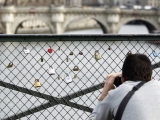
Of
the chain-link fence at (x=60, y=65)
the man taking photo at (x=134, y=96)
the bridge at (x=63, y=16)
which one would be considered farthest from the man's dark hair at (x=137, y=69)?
the bridge at (x=63, y=16)

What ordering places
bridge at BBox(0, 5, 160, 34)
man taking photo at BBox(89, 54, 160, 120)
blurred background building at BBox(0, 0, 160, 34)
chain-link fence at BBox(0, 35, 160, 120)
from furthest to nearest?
blurred background building at BBox(0, 0, 160, 34), bridge at BBox(0, 5, 160, 34), chain-link fence at BBox(0, 35, 160, 120), man taking photo at BBox(89, 54, 160, 120)

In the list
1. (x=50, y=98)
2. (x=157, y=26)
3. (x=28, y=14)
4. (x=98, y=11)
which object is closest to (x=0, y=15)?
(x=28, y=14)

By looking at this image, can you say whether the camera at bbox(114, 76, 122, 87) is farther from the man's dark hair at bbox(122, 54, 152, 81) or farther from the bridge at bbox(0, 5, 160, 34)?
the bridge at bbox(0, 5, 160, 34)

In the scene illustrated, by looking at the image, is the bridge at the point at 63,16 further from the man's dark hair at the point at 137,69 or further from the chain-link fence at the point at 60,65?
the man's dark hair at the point at 137,69

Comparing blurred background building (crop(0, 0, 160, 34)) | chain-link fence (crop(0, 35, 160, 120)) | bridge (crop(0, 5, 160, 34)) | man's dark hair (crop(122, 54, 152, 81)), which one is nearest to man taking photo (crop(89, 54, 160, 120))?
man's dark hair (crop(122, 54, 152, 81))

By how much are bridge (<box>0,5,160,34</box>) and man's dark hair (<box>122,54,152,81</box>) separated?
108 ft

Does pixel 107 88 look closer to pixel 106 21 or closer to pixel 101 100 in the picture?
pixel 101 100

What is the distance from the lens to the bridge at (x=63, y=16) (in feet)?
115

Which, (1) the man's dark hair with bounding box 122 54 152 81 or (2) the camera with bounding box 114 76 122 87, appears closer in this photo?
(1) the man's dark hair with bounding box 122 54 152 81

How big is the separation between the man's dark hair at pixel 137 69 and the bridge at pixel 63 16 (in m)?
33.0

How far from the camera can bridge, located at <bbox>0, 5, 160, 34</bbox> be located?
35.2m

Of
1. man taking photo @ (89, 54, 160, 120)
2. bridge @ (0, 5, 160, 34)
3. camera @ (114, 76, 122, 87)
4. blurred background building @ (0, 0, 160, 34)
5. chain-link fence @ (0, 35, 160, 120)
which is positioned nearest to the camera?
man taking photo @ (89, 54, 160, 120)

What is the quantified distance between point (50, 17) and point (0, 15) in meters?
3.06

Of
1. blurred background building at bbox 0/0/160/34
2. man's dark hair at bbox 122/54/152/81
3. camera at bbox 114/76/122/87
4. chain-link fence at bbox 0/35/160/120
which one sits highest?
man's dark hair at bbox 122/54/152/81
